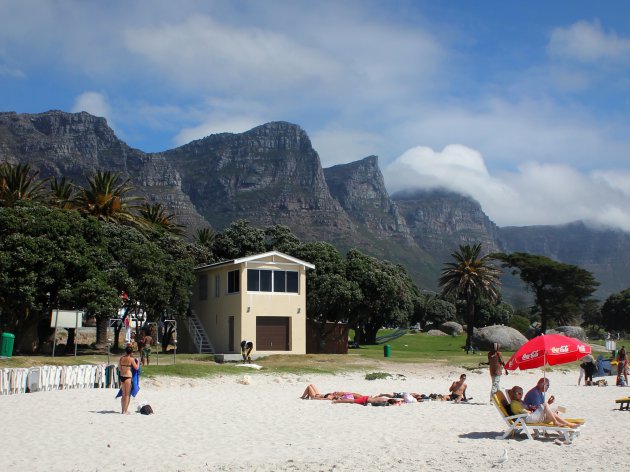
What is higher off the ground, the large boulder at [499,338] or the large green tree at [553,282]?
the large green tree at [553,282]

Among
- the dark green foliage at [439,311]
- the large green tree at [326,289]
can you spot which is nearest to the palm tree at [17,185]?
the large green tree at [326,289]

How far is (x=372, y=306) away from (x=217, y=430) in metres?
40.4

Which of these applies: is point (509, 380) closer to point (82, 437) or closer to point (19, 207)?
point (82, 437)

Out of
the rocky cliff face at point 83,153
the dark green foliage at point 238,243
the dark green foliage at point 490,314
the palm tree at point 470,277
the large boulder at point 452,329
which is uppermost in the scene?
the rocky cliff face at point 83,153

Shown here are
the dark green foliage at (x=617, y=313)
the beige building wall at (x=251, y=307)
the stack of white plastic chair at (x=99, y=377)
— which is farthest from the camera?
the dark green foliage at (x=617, y=313)

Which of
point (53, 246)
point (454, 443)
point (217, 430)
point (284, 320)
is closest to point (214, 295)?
point (284, 320)

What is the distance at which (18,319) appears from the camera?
118 feet

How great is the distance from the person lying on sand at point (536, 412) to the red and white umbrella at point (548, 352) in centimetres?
218

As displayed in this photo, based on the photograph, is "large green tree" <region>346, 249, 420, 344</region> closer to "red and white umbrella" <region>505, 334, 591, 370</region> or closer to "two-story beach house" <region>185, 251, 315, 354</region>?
"two-story beach house" <region>185, 251, 315, 354</region>

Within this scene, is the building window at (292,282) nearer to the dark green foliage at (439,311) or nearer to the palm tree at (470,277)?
the palm tree at (470,277)

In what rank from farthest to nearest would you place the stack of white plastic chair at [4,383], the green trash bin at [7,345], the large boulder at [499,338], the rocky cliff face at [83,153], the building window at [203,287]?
the rocky cliff face at [83,153] < the large boulder at [499,338] < the building window at [203,287] < the green trash bin at [7,345] < the stack of white plastic chair at [4,383]

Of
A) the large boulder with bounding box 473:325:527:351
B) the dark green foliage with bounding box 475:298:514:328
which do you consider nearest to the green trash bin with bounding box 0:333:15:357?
the large boulder with bounding box 473:325:527:351

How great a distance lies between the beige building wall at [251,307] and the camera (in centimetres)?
4112

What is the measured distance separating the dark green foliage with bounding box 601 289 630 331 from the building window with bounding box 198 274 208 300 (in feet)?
235
